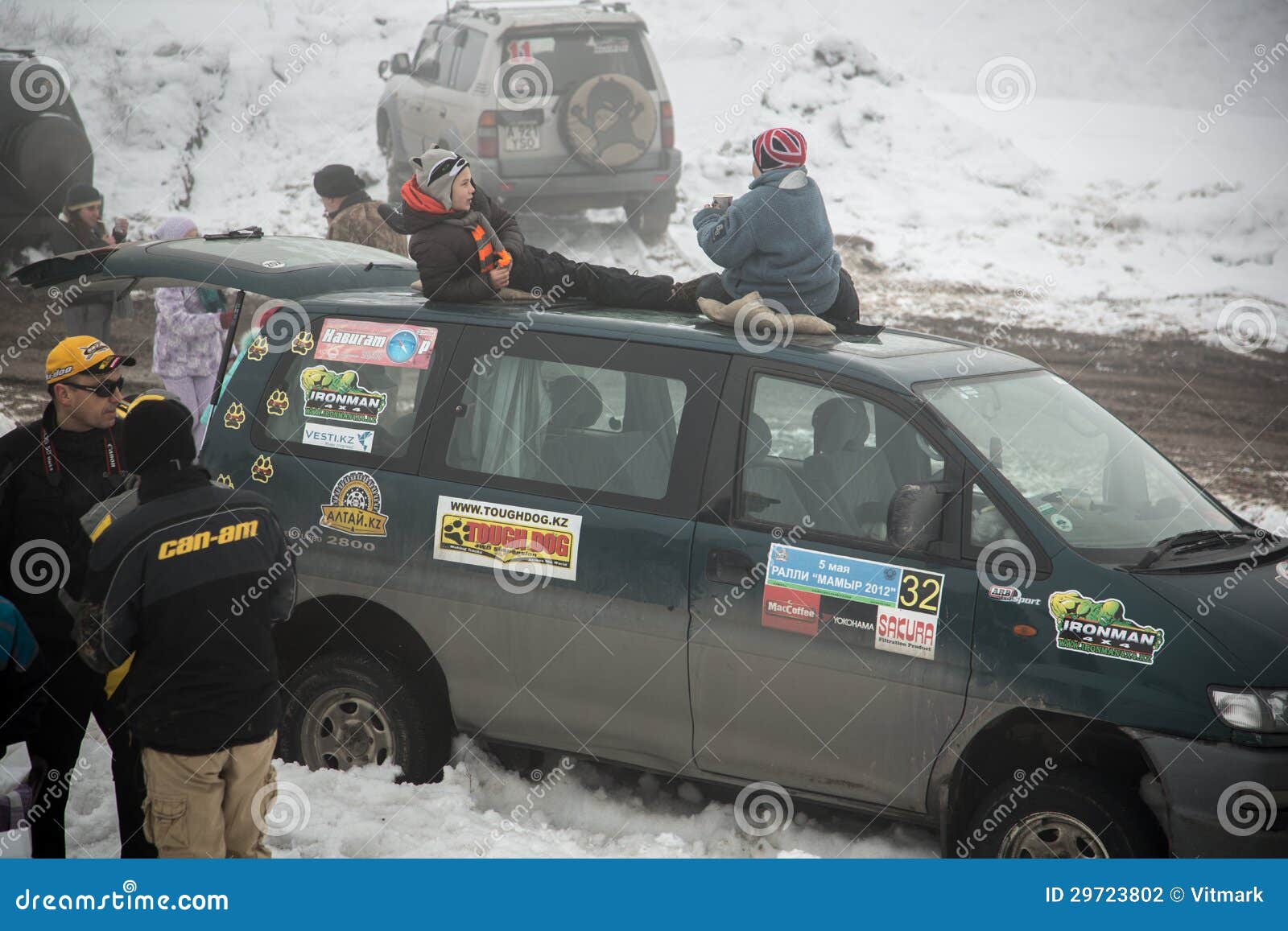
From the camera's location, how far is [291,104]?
16.2 meters

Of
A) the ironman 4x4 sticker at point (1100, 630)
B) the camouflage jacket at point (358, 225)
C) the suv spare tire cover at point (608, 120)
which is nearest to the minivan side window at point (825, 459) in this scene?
the ironman 4x4 sticker at point (1100, 630)

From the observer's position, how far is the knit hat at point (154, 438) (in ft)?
11.9

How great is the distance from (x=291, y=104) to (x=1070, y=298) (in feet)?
32.2

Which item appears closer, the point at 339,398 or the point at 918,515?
the point at 918,515

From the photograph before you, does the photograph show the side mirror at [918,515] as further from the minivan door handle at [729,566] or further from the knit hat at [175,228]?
the knit hat at [175,228]

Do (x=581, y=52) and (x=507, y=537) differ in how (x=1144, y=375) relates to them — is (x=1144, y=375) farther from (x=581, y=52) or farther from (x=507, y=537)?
(x=507, y=537)

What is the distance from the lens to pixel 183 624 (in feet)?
11.9

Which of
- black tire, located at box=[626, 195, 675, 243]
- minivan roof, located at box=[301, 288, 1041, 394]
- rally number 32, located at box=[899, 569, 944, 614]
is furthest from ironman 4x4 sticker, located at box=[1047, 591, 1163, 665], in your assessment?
black tire, located at box=[626, 195, 675, 243]

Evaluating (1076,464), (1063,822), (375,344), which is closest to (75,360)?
(375,344)

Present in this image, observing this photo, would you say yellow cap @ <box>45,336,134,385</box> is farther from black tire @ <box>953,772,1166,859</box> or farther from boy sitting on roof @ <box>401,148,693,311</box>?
black tire @ <box>953,772,1166,859</box>

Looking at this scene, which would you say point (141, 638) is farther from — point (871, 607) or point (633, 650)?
point (871, 607)

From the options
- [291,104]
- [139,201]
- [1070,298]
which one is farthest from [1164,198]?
[139,201]

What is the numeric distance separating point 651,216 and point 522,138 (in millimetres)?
2307

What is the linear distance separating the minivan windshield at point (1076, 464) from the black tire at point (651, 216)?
9.67 m
